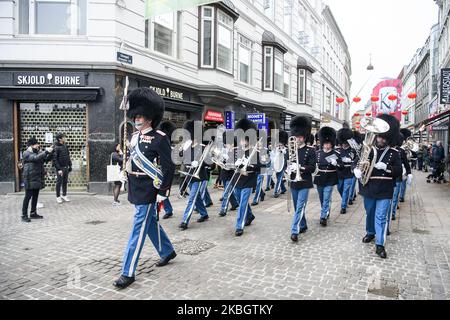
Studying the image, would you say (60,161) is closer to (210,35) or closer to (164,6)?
(164,6)

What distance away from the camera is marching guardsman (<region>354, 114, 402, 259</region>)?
5871 millimetres

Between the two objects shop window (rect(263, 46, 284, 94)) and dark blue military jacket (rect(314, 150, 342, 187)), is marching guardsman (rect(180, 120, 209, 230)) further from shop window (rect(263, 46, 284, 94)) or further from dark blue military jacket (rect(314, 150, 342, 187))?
shop window (rect(263, 46, 284, 94))

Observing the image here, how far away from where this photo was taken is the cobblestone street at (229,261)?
440 centimetres

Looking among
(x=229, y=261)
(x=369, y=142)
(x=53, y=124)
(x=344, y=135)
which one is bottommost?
(x=229, y=261)

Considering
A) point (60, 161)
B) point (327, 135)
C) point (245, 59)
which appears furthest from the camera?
point (245, 59)

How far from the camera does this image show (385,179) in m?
5.98

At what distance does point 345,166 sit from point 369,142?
12.4 ft

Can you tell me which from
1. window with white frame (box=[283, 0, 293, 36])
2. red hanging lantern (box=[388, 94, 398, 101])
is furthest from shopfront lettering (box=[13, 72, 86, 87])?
red hanging lantern (box=[388, 94, 398, 101])

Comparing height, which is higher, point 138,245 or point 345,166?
point 345,166

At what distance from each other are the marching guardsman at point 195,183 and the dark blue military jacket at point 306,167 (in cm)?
217

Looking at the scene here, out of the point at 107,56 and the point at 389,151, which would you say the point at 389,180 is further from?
the point at 107,56

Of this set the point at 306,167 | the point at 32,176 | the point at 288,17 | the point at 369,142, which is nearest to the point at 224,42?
the point at 288,17

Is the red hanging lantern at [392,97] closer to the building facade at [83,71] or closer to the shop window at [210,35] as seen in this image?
the shop window at [210,35]

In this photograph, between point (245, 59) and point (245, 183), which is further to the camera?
point (245, 59)
